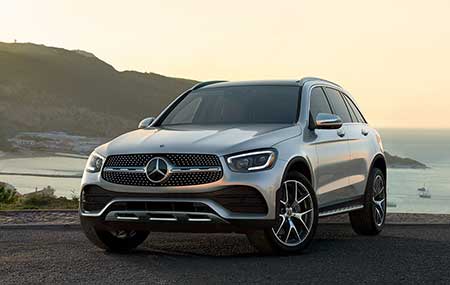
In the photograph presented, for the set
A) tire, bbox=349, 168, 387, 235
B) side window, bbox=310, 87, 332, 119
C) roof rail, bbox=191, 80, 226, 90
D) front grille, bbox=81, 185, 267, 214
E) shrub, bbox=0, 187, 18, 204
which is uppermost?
roof rail, bbox=191, 80, 226, 90

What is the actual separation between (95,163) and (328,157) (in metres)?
2.54

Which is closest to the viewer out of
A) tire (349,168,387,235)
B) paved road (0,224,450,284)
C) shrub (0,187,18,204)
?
paved road (0,224,450,284)

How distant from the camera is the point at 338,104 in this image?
9828mm

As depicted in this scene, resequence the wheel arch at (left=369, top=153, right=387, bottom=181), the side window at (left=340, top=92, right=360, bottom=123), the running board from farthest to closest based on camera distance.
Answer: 1. the side window at (left=340, top=92, right=360, bottom=123)
2. the wheel arch at (left=369, top=153, right=387, bottom=181)
3. the running board

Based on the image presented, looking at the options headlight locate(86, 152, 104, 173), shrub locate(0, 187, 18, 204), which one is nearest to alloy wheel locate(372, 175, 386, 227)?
headlight locate(86, 152, 104, 173)

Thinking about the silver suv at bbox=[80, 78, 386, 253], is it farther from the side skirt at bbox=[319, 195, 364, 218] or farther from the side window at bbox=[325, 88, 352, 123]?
the side window at bbox=[325, 88, 352, 123]

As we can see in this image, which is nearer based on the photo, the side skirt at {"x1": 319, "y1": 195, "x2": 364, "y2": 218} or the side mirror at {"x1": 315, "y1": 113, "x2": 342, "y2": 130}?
the side mirror at {"x1": 315, "y1": 113, "x2": 342, "y2": 130}

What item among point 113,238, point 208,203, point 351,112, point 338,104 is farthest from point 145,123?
point 351,112

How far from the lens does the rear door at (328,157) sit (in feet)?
27.5

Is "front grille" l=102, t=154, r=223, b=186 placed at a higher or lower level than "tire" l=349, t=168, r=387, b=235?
higher

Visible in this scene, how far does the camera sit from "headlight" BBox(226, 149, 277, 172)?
7125mm

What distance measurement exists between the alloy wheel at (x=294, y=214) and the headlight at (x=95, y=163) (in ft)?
5.72

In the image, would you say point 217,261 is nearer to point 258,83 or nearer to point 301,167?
point 301,167

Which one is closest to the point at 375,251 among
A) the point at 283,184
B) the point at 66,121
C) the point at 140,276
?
the point at 283,184
